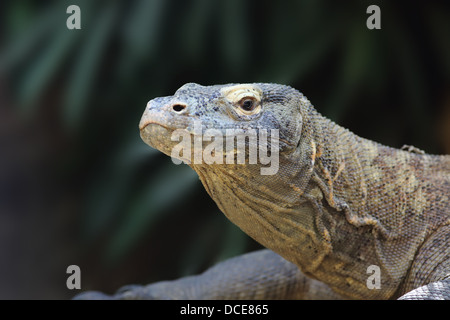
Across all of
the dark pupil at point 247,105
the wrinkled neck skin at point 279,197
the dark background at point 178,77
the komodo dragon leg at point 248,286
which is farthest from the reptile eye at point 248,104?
the dark background at point 178,77

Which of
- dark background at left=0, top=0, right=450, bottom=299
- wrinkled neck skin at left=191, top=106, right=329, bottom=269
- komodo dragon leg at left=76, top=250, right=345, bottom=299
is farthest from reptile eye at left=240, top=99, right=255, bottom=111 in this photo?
dark background at left=0, top=0, right=450, bottom=299

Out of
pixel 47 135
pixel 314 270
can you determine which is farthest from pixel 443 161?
pixel 47 135

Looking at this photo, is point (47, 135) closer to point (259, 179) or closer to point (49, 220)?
point (49, 220)

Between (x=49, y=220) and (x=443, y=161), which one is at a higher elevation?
(x=443, y=161)

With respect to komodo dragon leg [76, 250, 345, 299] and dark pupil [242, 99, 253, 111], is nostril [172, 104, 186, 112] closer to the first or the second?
dark pupil [242, 99, 253, 111]

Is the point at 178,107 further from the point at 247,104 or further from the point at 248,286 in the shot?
the point at 248,286
